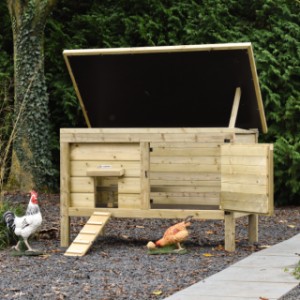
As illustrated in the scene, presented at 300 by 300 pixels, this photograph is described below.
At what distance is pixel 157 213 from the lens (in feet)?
28.2

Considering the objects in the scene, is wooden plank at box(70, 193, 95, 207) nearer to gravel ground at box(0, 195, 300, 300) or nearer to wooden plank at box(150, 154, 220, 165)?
gravel ground at box(0, 195, 300, 300)

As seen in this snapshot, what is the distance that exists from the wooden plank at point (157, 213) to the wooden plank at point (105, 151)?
0.60m

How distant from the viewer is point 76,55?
940cm

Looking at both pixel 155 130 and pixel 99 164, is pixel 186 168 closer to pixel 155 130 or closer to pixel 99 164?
pixel 155 130

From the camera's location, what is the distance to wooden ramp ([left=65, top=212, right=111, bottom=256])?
821 centimetres

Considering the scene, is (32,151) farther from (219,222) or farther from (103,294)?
(103,294)

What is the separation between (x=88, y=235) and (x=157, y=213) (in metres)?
0.82

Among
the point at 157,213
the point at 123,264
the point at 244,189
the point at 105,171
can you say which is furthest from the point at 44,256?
the point at 244,189

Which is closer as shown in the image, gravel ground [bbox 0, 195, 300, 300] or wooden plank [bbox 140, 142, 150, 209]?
gravel ground [bbox 0, 195, 300, 300]

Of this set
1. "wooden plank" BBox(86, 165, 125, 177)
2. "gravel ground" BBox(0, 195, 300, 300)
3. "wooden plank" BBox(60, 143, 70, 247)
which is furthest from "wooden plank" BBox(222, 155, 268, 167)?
"wooden plank" BBox(60, 143, 70, 247)

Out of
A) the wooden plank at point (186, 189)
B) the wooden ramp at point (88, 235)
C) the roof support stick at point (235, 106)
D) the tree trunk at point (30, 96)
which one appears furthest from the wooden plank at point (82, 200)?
the tree trunk at point (30, 96)

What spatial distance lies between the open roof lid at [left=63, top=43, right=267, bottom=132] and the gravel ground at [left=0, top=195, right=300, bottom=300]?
4.88 feet

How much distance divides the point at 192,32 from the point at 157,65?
4.45 meters

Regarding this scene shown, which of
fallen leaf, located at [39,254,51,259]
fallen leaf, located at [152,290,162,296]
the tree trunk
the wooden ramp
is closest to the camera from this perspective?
fallen leaf, located at [152,290,162,296]
